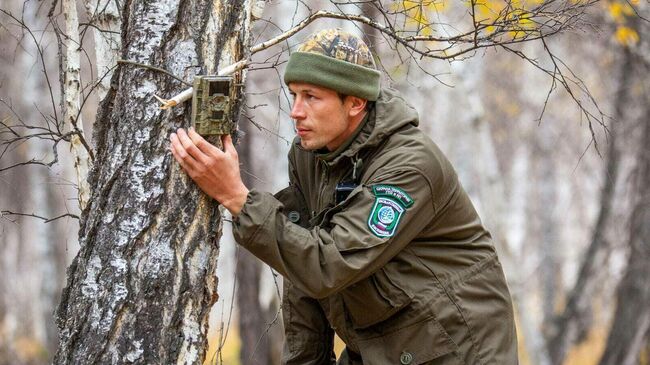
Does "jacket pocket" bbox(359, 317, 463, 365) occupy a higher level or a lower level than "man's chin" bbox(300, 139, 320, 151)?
lower

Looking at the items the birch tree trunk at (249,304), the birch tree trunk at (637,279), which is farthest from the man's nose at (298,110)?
the birch tree trunk at (637,279)

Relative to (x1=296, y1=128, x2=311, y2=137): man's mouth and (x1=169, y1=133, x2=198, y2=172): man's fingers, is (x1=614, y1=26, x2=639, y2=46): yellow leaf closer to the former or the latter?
(x1=296, y1=128, x2=311, y2=137): man's mouth

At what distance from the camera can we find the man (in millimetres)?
3156

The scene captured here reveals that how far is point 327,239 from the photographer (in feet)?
10.5

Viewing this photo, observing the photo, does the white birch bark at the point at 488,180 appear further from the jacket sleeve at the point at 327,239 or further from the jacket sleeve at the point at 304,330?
the jacket sleeve at the point at 327,239

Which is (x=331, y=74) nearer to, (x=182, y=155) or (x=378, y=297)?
(x=182, y=155)

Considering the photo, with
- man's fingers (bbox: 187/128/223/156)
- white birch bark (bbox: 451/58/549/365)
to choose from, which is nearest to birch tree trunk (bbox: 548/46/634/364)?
white birch bark (bbox: 451/58/549/365)

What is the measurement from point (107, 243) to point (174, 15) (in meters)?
0.79

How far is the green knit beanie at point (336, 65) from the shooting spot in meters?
3.43

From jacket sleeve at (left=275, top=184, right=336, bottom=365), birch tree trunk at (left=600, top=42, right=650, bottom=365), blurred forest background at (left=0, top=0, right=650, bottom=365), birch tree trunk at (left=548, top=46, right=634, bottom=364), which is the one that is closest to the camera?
jacket sleeve at (left=275, top=184, right=336, bottom=365)

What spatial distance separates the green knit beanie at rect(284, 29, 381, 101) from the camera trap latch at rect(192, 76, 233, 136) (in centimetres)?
35

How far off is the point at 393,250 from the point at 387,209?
6.4 inches

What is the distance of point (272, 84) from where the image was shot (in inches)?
771

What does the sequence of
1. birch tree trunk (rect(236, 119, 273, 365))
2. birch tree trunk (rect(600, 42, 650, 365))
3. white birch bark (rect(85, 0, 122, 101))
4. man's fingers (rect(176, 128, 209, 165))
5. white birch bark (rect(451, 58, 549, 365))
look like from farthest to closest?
birch tree trunk (rect(600, 42, 650, 365)), white birch bark (rect(451, 58, 549, 365)), birch tree trunk (rect(236, 119, 273, 365)), white birch bark (rect(85, 0, 122, 101)), man's fingers (rect(176, 128, 209, 165))
